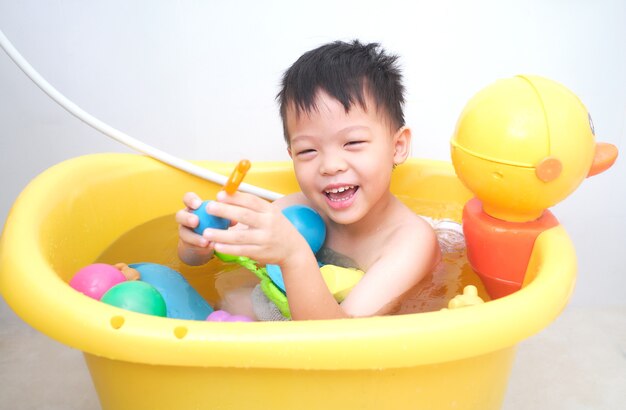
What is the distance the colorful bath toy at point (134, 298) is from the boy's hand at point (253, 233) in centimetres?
16

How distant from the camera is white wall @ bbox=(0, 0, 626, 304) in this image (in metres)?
1.47

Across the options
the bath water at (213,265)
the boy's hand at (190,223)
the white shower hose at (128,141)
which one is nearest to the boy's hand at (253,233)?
the boy's hand at (190,223)

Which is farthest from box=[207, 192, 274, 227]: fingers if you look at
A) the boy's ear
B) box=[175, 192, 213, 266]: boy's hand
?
the boy's ear

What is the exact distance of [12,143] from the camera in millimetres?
1519

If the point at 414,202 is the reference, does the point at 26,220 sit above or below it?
above

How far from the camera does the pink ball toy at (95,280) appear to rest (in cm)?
89

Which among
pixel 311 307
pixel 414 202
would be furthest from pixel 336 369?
pixel 414 202

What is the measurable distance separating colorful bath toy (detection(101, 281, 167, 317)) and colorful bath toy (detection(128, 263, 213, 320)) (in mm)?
126

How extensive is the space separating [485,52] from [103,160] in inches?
37.0

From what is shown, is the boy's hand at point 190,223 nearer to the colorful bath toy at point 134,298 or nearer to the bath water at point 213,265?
the colorful bath toy at point 134,298

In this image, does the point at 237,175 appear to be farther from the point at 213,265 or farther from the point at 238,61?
the point at 238,61

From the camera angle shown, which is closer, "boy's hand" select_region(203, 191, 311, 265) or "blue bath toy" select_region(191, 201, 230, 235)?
"boy's hand" select_region(203, 191, 311, 265)

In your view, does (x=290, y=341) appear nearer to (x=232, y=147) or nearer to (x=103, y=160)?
(x=103, y=160)

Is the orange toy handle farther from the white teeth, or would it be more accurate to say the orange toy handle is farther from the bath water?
the bath water
